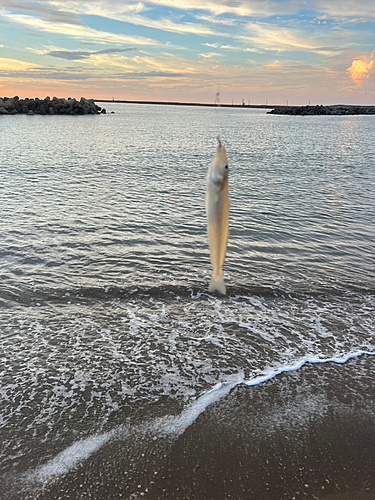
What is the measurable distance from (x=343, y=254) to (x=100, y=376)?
10660 mm

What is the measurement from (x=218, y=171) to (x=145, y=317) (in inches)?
302

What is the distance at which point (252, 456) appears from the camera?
524 centimetres

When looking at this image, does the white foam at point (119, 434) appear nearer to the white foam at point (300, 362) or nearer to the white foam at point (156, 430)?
the white foam at point (156, 430)

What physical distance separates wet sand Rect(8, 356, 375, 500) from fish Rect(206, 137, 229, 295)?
12.6 feet

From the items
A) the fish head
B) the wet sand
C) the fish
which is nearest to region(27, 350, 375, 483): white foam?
the wet sand

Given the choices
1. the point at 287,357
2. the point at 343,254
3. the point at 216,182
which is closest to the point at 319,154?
the point at 343,254

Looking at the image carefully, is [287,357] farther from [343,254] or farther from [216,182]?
[343,254]

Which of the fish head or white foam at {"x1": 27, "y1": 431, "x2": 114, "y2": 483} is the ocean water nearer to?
white foam at {"x1": 27, "y1": 431, "x2": 114, "y2": 483}

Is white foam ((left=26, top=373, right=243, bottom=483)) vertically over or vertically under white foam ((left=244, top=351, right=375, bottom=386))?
over

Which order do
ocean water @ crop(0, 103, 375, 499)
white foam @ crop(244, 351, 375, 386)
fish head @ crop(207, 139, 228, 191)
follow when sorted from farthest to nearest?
white foam @ crop(244, 351, 375, 386), ocean water @ crop(0, 103, 375, 499), fish head @ crop(207, 139, 228, 191)

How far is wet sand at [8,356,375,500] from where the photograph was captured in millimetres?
4738

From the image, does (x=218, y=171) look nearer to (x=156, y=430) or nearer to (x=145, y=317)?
(x=156, y=430)

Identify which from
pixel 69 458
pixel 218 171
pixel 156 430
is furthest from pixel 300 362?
pixel 218 171

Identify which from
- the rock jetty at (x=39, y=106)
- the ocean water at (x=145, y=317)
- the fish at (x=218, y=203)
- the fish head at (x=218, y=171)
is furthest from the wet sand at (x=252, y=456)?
the rock jetty at (x=39, y=106)
